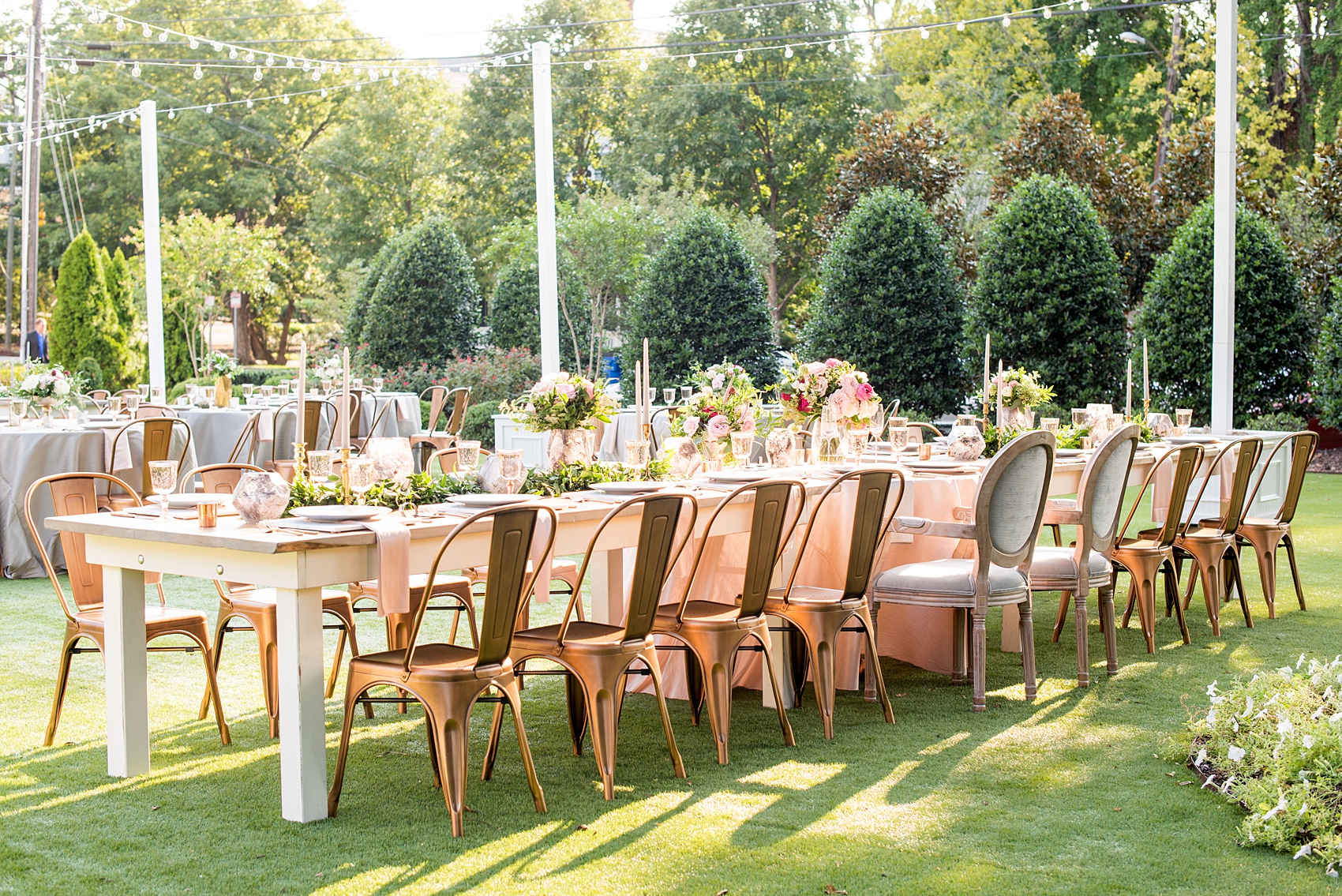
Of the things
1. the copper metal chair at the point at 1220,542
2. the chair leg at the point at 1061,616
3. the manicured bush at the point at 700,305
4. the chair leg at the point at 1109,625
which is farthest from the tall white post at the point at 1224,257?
the manicured bush at the point at 700,305

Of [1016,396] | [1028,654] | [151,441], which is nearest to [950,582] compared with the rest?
[1028,654]

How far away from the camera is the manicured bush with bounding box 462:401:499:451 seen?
46.9 feet

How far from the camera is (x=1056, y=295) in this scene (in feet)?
42.8

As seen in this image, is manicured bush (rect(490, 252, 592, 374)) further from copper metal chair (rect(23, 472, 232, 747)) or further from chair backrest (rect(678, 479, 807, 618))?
chair backrest (rect(678, 479, 807, 618))

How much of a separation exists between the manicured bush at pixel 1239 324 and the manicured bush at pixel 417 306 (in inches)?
329

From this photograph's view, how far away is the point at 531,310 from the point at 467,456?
1274cm

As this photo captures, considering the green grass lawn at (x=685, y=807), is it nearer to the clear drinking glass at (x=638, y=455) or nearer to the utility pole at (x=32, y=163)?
the clear drinking glass at (x=638, y=455)

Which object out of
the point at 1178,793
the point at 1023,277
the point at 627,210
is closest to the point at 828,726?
the point at 1178,793

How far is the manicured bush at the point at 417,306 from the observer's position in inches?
669

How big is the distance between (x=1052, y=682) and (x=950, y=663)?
16.8 inches

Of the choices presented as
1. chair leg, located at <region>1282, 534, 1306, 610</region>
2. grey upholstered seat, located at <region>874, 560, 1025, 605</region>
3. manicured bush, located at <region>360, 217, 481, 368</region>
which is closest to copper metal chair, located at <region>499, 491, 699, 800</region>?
grey upholstered seat, located at <region>874, 560, 1025, 605</region>

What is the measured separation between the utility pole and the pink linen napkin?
60.0 feet

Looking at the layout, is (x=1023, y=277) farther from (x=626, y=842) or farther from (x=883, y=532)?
(x=626, y=842)

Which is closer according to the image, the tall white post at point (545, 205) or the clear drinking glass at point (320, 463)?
the clear drinking glass at point (320, 463)
